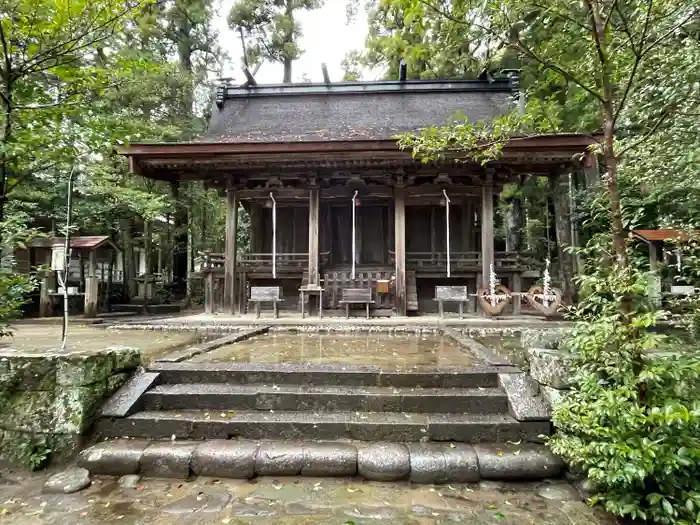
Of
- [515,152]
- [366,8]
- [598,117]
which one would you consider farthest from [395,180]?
[366,8]

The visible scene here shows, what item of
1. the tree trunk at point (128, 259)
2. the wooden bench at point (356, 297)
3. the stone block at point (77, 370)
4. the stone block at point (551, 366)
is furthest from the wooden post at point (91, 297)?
the stone block at point (551, 366)

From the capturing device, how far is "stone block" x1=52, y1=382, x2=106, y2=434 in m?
2.88

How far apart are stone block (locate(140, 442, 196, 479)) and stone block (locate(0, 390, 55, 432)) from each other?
91 cm

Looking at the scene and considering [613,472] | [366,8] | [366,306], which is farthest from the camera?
[366,8]

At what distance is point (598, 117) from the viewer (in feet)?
33.6

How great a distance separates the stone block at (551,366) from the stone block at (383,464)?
1.32m

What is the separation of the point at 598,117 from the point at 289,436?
11828mm

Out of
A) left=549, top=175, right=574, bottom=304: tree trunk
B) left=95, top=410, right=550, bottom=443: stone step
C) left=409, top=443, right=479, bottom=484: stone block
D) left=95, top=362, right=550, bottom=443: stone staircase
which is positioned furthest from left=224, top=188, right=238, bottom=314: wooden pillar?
left=549, top=175, right=574, bottom=304: tree trunk

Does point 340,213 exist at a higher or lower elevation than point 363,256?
A: higher

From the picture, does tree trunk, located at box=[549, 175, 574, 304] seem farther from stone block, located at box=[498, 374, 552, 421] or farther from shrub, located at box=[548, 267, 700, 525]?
shrub, located at box=[548, 267, 700, 525]

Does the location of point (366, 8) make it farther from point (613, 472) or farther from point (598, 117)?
point (613, 472)

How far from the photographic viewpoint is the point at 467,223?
10844 millimetres

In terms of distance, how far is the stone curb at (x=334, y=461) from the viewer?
8.34 feet

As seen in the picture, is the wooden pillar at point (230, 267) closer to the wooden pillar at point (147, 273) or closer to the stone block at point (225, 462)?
the wooden pillar at point (147, 273)
